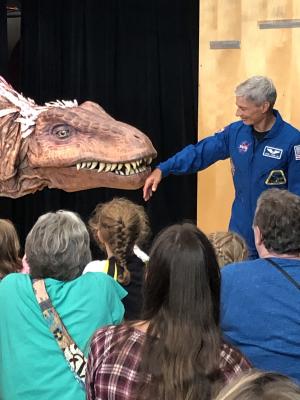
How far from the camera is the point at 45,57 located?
498 centimetres

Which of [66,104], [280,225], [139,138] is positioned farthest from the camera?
[66,104]

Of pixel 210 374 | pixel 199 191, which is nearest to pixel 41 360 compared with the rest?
pixel 210 374

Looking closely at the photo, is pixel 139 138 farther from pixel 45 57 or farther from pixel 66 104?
pixel 45 57

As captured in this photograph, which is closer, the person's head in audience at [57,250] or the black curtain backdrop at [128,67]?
the person's head in audience at [57,250]

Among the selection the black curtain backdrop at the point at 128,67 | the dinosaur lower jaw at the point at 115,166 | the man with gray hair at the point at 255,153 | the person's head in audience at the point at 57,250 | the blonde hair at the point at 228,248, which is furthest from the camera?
the black curtain backdrop at the point at 128,67

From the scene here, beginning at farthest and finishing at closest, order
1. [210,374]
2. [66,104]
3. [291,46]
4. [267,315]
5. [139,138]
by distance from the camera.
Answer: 1. [291,46]
2. [66,104]
3. [139,138]
4. [267,315]
5. [210,374]

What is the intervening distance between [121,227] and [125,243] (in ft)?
0.20

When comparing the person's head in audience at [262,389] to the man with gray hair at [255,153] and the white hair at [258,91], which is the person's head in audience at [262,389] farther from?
the white hair at [258,91]

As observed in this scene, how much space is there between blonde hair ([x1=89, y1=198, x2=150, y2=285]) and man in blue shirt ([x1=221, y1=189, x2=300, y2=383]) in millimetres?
691

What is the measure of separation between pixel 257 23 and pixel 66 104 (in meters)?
1.22

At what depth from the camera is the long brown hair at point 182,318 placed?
1359mm

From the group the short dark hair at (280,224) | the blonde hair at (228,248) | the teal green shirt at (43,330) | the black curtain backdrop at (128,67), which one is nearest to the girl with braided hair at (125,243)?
the blonde hair at (228,248)

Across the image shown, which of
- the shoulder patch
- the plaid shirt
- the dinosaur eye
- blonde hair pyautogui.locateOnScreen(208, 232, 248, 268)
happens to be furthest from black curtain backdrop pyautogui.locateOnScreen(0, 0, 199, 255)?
the plaid shirt

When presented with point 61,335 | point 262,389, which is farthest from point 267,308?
point 262,389
